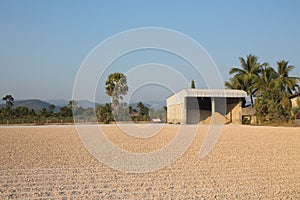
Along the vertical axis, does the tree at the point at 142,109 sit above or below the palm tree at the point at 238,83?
below

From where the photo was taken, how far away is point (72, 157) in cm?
820

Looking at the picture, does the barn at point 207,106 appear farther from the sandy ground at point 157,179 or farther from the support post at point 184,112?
the sandy ground at point 157,179

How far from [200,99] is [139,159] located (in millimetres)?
23942

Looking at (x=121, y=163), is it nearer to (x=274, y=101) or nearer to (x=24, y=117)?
(x=274, y=101)

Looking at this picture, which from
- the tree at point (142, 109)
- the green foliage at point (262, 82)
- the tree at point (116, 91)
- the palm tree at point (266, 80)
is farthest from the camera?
the tree at point (142, 109)

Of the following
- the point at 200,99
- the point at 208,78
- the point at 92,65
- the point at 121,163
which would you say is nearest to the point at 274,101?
the point at 200,99

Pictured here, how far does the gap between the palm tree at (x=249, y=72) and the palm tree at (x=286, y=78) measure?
4.91 ft

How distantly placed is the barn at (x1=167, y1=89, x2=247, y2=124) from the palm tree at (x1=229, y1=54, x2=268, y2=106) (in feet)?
11.1

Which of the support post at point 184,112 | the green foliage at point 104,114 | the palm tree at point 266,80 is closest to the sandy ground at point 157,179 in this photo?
the support post at point 184,112

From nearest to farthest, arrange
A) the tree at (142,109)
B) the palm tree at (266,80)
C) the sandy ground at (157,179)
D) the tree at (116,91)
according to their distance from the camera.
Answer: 1. the sandy ground at (157,179)
2. the tree at (116,91)
3. the palm tree at (266,80)
4. the tree at (142,109)

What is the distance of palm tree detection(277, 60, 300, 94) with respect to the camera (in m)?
34.4

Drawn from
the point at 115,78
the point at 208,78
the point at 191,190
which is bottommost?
the point at 191,190

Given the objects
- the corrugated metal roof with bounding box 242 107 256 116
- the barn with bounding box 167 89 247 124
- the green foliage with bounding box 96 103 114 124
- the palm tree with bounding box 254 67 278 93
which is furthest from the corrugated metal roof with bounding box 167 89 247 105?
the green foliage with bounding box 96 103 114 124

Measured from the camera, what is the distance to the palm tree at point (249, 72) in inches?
1359
